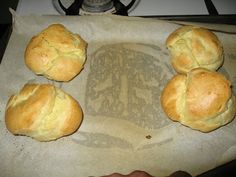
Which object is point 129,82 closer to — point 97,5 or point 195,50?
point 195,50

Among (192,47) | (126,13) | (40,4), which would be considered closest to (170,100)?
(192,47)

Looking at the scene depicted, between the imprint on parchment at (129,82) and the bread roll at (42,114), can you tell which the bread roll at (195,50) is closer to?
the imprint on parchment at (129,82)

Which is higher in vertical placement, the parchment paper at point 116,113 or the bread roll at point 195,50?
the bread roll at point 195,50

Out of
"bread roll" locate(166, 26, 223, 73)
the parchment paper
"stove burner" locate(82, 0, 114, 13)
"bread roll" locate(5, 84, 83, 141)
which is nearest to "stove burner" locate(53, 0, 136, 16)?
"stove burner" locate(82, 0, 114, 13)

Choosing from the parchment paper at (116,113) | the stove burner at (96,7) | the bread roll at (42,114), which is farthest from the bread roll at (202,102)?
the stove burner at (96,7)

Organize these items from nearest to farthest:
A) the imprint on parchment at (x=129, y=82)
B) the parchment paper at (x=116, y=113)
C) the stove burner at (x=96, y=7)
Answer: the parchment paper at (x=116, y=113), the imprint on parchment at (x=129, y=82), the stove burner at (x=96, y=7)

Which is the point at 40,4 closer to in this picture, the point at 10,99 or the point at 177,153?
the point at 10,99
